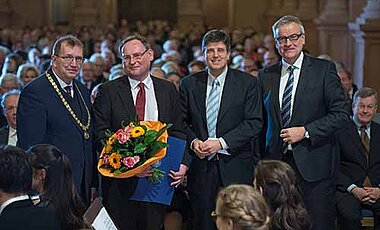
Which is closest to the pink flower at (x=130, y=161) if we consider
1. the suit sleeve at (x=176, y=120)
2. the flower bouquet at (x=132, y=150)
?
the flower bouquet at (x=132, y=150)

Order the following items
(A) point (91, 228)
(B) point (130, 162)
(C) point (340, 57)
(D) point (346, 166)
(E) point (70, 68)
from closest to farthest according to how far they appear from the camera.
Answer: (A) point (91, 228)
(B) point (130, 162)
(E) point (70, 68)
(D) point (346, 166)
(C) point (340, 57)

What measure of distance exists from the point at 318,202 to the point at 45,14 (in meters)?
23.7

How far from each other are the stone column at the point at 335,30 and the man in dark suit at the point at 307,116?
35.8 ft

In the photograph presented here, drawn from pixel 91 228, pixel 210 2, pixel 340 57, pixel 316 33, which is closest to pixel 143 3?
pixel 210 2

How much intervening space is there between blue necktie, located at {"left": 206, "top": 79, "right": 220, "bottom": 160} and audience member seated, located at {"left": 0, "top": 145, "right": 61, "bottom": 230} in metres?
2.00

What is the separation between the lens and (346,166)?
7.10 m

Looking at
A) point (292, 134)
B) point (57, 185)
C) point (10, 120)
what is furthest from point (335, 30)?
point (57, 185)

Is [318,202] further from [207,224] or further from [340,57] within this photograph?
[340,57]

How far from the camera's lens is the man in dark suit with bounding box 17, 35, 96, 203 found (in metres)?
5.91

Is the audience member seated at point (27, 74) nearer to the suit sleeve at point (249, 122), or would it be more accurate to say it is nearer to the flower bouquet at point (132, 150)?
the suit sleeve at point (249, 122)

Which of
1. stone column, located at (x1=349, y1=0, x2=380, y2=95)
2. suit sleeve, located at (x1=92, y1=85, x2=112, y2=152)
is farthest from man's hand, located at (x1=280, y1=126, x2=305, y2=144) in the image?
stone column, located at (x1=349, y1=0, x2=380, y2=95)

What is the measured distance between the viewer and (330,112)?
618 centimetres

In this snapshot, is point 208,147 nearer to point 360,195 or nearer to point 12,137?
point 360,195

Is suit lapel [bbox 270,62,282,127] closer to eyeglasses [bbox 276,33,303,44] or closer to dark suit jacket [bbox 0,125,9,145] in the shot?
eyeglasses [bbox 276,33,303,44]
